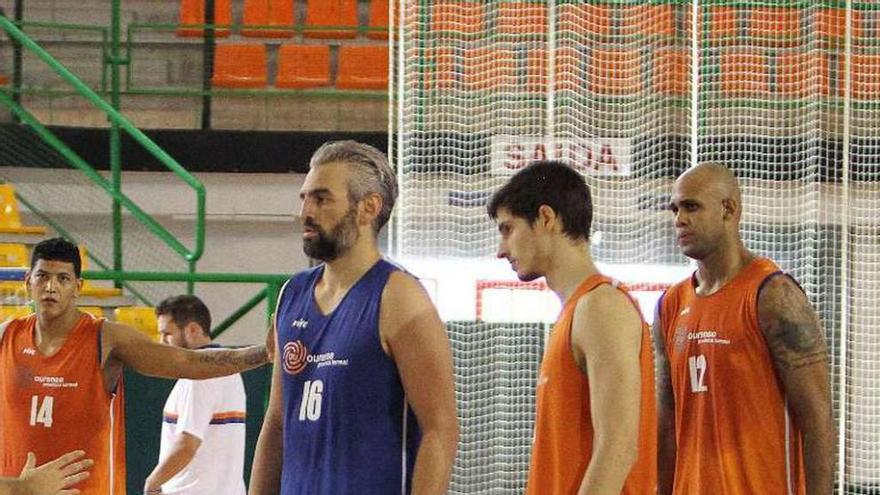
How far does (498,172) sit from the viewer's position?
9.55 metres

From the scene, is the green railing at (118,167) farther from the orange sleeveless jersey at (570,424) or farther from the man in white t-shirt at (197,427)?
the orange sleeveless jersey at (570,424)

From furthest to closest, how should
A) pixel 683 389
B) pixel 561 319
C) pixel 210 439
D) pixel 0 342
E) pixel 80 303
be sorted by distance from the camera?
pixel 80 303 → pixel 210 439 → pixel 0 342 → pixel 683 389 → pixel 561 319

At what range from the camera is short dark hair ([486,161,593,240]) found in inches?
149

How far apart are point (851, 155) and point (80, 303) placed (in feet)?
19.4

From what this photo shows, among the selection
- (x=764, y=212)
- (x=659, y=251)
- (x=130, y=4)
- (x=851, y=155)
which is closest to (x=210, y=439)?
(x=659, y=251)

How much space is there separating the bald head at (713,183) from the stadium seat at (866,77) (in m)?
5.39

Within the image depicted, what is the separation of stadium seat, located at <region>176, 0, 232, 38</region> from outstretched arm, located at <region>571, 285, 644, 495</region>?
12.1 metres

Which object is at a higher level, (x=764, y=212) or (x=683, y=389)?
(x=764, y=212)

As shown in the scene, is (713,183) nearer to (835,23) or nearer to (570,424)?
(570,424)

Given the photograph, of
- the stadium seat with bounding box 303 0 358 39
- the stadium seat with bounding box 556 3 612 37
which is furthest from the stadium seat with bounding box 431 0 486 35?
the stadium seat with bounding box 303 0 358 39

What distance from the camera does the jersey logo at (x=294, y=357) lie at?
3.74m

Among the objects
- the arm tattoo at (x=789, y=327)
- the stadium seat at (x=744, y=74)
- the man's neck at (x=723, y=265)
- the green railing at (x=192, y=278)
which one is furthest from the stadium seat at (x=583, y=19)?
the arm tattoo at (x=789, y=327)

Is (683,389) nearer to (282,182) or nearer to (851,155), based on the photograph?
(851,155)

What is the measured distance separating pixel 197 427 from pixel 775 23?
15.9 feet
